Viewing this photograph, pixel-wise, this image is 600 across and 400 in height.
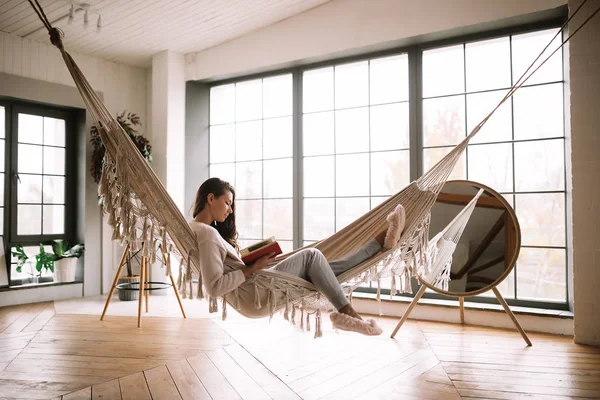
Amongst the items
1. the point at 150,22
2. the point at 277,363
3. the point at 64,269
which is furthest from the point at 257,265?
the point at 64,269

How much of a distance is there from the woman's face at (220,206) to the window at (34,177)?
8.85ft

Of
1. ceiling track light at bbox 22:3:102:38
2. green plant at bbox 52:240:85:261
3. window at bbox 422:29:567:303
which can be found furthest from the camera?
green plant at bbox 52:240:85:261

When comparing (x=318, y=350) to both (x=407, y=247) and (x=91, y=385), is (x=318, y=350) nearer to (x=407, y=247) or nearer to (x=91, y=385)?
(x=407, y=247)

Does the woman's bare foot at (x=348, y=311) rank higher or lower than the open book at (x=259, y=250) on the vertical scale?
lower

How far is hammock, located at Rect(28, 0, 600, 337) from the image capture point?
204cm

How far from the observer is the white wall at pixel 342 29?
10.7ft

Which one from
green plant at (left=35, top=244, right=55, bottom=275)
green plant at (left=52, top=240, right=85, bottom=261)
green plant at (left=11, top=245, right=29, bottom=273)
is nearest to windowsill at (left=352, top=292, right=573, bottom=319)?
green plant at (left=52, top=240, right=85, bottom=261)

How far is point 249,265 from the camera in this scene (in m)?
2.02

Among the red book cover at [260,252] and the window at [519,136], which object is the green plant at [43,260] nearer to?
the red book cover at [260,252]

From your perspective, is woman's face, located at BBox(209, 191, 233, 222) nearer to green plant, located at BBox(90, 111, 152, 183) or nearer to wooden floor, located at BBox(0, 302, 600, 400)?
wooden floor, located at BBox(0, 302, 600, 400)

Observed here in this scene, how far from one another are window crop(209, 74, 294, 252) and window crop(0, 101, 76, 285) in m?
1.35

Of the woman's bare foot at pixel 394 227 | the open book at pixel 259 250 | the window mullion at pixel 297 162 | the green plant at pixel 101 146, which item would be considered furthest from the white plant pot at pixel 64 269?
the woman's bare foot at pixel 394 227

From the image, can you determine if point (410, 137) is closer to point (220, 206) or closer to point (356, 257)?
point (356, 257)

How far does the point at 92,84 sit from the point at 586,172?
13.2 feet
